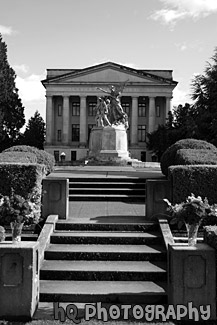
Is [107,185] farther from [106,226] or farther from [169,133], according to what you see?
[169,133]

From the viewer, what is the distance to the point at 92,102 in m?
91.3

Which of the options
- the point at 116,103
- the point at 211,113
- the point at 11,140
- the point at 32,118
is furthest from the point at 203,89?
the point at 32,118

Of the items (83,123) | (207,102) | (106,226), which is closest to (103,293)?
(106,226)

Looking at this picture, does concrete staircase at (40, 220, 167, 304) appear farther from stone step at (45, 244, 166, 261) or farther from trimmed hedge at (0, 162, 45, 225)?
trimmed hedge at (0, 162, 45, 225)

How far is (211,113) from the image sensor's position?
38.7 m

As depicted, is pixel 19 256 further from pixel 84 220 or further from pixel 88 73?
pixel 88 73

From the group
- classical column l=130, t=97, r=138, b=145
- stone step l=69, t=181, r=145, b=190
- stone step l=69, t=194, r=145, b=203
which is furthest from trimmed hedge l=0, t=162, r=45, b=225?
classical column l=130, t=97, r=138, b=145

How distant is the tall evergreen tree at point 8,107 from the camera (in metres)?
65.1

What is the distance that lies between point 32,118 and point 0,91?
3811 centimetres

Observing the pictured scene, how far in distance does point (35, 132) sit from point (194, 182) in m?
83.9

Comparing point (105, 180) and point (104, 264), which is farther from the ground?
point (105, 180)

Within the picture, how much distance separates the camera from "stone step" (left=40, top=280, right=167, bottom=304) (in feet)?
23.5

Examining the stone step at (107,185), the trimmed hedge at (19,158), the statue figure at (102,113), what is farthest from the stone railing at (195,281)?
the statue figure at (102,113)

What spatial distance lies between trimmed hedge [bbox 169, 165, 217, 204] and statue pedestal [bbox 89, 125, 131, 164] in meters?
21.8
